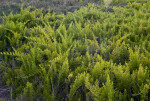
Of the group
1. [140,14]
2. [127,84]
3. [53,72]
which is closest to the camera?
[127,84]

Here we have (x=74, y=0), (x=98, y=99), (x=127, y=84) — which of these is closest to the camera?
(x=98, y=99)

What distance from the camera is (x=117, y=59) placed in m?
2.36

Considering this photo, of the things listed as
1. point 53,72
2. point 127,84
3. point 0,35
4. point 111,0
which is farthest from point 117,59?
point 111,0

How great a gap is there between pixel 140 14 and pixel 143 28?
95 centimetres

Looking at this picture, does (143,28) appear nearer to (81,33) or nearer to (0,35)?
(81,33)

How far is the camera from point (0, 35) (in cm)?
303

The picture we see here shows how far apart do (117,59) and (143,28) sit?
3.89 feet

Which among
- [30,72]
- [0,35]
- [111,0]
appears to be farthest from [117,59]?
[111,0]

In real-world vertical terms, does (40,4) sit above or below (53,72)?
above

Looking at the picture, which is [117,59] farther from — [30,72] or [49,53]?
[30,72]

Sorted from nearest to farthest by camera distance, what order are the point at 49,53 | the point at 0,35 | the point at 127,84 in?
1. the point at 127,84
2. the point at 49,53
3. the point at 0,35

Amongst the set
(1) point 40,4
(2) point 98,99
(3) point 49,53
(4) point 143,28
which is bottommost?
(2) point 98,99

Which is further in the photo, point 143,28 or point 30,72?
point 143,28

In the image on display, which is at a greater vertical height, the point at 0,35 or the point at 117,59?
the point at 0,35
